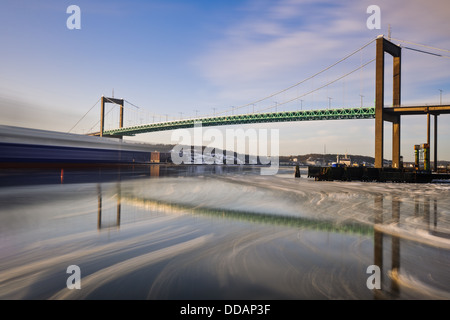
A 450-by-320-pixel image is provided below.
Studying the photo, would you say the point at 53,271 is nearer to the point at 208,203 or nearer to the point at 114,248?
the point at 114,248

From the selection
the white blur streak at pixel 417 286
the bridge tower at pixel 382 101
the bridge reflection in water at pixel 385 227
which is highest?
the bridge tower at pixel 382 101

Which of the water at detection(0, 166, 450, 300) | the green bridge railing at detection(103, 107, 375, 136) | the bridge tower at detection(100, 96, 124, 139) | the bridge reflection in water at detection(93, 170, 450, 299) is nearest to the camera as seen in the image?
the water at detection(0, 166, 450, 300)

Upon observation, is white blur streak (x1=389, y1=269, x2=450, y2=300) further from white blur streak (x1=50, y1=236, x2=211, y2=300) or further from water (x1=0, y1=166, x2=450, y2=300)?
white blur streak (x1=50, y1=236, x2=211, y2=300)

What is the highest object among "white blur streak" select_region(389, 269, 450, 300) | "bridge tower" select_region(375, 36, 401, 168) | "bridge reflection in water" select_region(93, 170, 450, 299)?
"bridge tower" select_region(375, 36, 401, 168)

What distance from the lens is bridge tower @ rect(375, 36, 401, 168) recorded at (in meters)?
39.0

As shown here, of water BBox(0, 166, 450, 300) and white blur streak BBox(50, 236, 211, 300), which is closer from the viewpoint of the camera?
white blur streak BBox(50, 236, 211, 300)

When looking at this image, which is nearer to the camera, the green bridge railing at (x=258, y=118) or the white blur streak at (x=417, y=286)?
the white blur streak at (x=417, y=286)

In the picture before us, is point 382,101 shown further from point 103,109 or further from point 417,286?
point 103,109

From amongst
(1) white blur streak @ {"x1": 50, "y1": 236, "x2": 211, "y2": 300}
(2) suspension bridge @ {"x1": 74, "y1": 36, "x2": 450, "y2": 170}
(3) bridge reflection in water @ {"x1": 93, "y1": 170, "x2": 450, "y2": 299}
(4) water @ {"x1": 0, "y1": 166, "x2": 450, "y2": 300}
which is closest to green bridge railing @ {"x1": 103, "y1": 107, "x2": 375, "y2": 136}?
(2) suspension bridge @ {"x1": 74, "y1": 36, "x2": 450, "y2": 170}

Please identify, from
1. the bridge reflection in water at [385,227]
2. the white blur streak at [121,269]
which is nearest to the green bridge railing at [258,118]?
the bridge reflection in water at [385,227]

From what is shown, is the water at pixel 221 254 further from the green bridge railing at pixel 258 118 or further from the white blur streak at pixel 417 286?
the green bridge railing at pixel 258 118

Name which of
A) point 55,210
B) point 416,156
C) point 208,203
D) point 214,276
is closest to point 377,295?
point 214,276

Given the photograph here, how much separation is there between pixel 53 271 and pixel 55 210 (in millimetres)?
5601

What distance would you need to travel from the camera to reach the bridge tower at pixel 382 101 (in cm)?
3905
